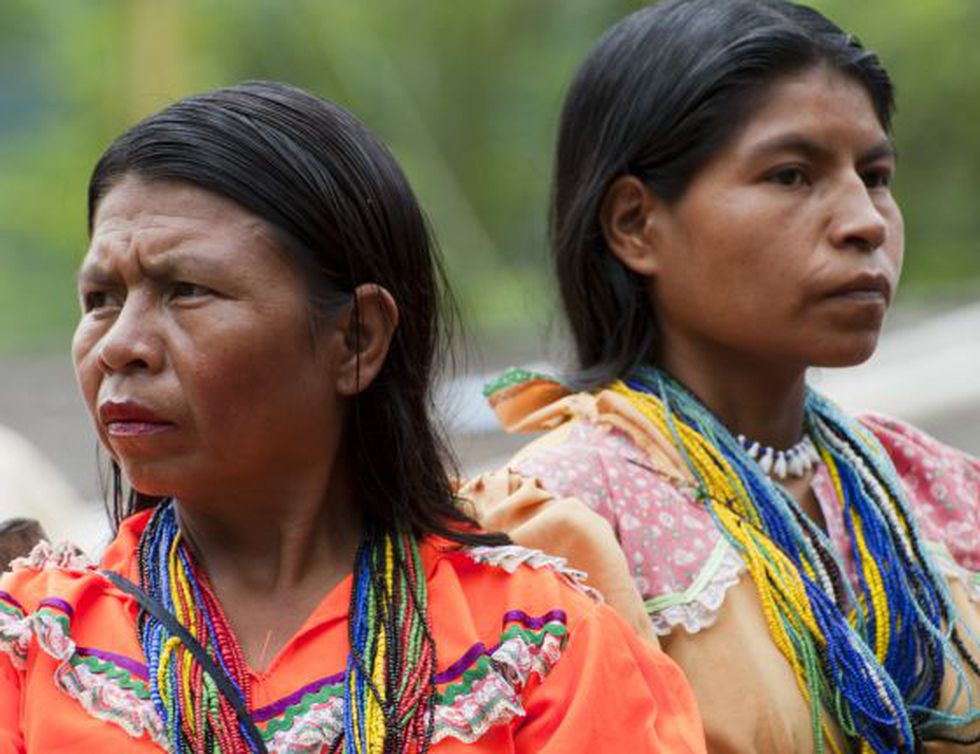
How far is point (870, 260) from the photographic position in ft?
8.92

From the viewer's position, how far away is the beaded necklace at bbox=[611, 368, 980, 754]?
Answer: 8.50ft

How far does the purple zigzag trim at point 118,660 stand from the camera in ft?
6.88

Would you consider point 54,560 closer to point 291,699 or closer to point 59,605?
point 59,605

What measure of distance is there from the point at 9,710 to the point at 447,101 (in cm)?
1327

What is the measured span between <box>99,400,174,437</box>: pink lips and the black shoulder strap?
19cm

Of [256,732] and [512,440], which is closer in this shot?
[256,732]

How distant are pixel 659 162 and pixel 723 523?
0.56 metres

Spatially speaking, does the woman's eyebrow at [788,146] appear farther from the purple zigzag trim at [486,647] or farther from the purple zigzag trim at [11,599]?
A: the purple zigzag trim at [11,599]

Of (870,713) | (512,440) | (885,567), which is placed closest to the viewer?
(870,713)

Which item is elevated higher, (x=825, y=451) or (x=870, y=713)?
(x=825, y=451)

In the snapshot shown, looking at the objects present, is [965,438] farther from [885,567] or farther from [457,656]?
[457,656]

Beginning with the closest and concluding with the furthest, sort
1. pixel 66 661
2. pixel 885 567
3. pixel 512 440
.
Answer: pixel 66 661 < pixel 885 567 < pixel 512 440

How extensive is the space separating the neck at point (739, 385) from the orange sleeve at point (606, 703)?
69 centimetres

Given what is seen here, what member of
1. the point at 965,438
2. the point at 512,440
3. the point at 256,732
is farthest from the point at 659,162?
the point at 965,438
